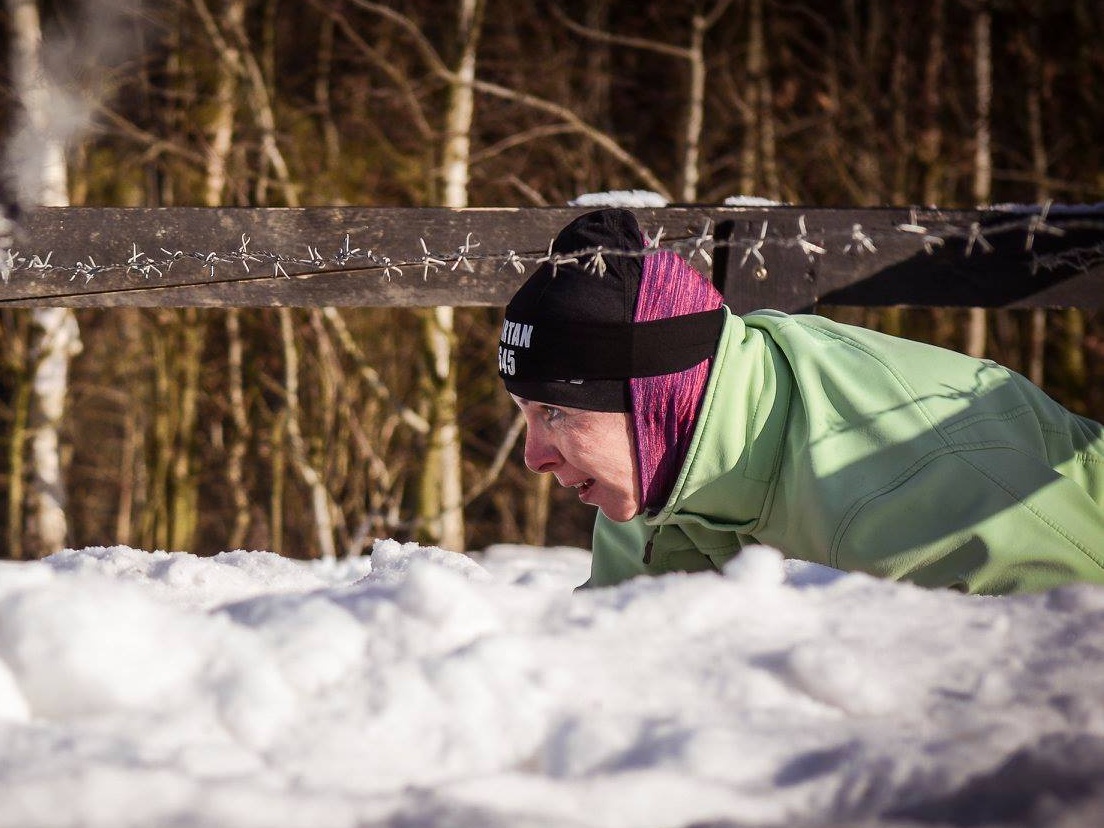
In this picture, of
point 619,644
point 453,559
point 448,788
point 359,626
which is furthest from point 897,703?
point 453,559

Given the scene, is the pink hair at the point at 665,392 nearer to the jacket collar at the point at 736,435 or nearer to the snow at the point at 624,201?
the jacket collar at the point at 736,435

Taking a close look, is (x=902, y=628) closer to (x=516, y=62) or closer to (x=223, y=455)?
(x=516, y=62)

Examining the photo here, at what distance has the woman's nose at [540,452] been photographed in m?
2.02

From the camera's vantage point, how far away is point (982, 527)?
1.65 m

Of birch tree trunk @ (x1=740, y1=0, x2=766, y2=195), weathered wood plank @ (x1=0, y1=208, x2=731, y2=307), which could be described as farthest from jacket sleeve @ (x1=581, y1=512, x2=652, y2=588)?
birch tree trunk @ (x1=740, y1=0, x2=766, y2=195)

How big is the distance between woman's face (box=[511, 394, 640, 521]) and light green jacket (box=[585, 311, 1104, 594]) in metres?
0.10

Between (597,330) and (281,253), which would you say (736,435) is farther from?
(281,253)

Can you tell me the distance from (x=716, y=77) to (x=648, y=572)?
19.2 ft

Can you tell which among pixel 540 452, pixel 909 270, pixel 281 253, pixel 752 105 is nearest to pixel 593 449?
pixel 540 452

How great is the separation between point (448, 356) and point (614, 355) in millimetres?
4045

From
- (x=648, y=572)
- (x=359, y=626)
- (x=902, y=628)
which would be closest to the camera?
(x=359, y=626)

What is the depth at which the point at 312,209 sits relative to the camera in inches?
102

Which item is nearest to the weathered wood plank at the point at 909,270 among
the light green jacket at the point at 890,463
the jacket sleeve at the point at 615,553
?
the light green jacket at the point at 890,463

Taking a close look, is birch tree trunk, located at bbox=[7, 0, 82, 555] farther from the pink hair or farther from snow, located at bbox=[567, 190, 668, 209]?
the pink hair
